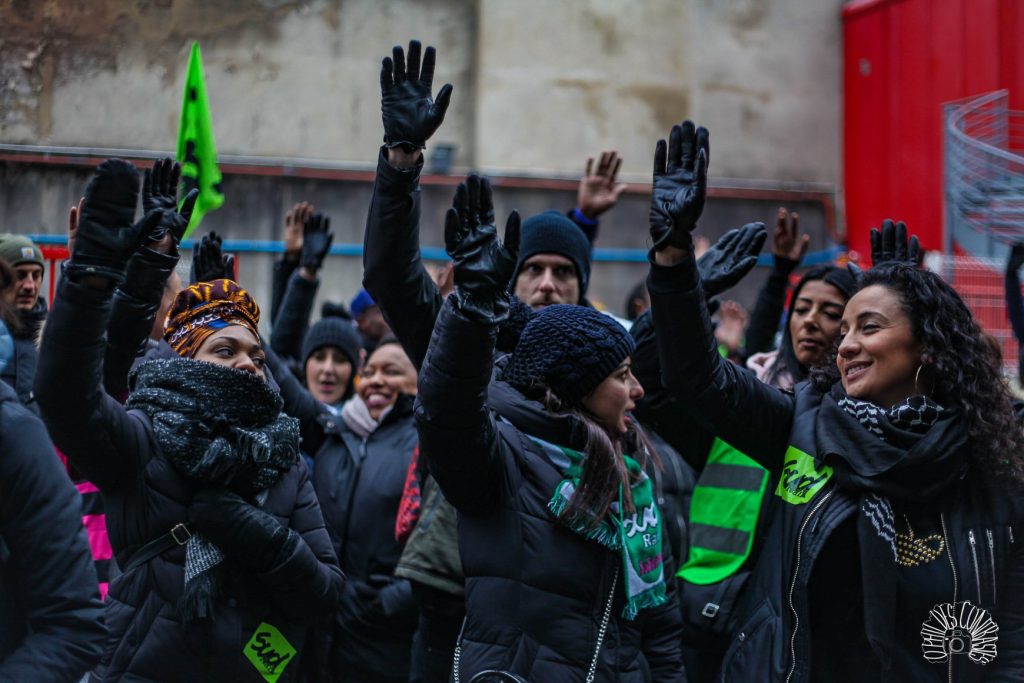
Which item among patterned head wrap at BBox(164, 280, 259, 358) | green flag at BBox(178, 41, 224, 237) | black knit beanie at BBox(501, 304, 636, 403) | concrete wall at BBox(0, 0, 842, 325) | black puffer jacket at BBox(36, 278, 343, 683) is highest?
concrete wall at BBox(0, 0, 842, 325)

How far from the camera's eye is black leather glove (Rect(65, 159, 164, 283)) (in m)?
2.84

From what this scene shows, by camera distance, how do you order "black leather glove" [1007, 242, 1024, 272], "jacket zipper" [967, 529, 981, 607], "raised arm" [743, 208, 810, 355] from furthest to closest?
"black leather glove" [1007, 242, 1024, 272], "raised arm" [743, 208, 810, 355], "jacket zipper" [967, 529, 981, 607]

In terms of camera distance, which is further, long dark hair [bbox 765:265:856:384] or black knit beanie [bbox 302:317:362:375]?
black knit beanie [bbox 302:317:362:375]

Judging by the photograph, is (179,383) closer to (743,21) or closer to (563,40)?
(563,40)

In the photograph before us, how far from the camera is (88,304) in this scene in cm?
288

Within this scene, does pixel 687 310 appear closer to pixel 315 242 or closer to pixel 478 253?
pixel 478 253

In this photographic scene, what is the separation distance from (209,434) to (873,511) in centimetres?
184

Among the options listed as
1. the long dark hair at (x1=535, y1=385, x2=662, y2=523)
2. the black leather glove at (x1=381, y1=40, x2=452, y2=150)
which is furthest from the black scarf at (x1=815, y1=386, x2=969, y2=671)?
the black leather glove at (x1=381, y1=40, x2=452, y2=150)

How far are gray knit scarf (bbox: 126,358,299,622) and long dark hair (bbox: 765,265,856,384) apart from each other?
6.26 feet

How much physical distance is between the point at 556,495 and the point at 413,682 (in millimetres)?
1213

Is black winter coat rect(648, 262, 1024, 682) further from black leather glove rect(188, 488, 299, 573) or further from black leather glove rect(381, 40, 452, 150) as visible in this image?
black leather glove rect(188, 488, 299, 573)

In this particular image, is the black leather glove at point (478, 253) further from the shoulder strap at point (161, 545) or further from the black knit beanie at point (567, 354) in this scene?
the shoulder strap at point (161, 545)

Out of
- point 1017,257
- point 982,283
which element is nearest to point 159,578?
point 1017,257

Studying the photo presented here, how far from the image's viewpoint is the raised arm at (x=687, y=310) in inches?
124
